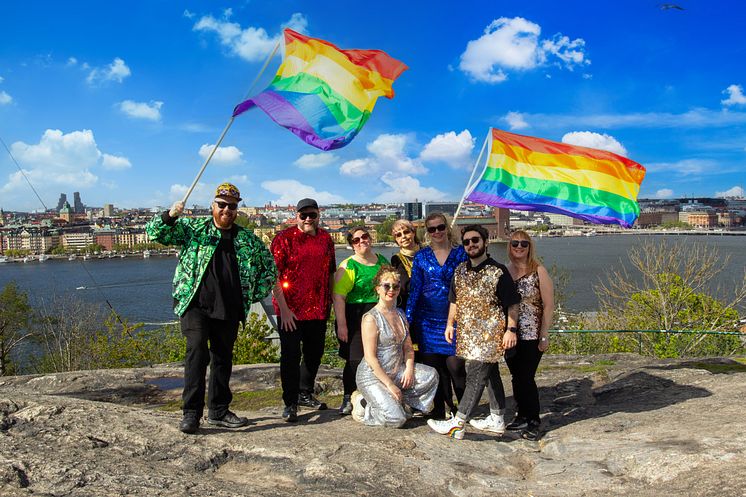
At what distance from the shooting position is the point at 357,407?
175 inches

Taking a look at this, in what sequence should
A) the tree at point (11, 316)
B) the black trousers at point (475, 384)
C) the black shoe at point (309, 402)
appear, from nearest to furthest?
1. the black trousers at point (475, 384)
2. the black shoe at point (309, 402)
3. the tree at point (11, 316)

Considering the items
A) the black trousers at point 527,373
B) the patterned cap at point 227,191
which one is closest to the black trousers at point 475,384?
the black trousers at point 527,373

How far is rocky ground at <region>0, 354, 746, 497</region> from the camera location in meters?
3.05

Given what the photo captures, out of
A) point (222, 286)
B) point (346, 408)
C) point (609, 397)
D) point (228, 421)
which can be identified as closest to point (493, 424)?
point (346, 408)

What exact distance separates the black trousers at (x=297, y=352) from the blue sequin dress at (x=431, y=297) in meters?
0.78

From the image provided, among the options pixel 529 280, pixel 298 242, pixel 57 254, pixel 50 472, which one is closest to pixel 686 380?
pixel 529 280

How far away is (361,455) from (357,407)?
90cm

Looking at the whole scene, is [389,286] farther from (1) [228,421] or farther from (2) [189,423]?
(2) [189,423]

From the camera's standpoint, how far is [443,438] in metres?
4.00

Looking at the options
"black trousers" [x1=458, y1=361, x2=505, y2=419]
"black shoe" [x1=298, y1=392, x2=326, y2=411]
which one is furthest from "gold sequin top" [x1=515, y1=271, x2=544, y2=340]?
"black shoe" [x1=298, y1=392, x2=326, y2=411]

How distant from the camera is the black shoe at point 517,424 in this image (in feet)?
14.4

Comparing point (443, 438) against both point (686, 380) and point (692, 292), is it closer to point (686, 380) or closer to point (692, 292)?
point (686, 380)

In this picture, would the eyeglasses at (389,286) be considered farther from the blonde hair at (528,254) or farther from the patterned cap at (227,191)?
the patterned cap at (227,191)

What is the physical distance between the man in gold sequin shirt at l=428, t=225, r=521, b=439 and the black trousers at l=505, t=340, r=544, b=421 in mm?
271
